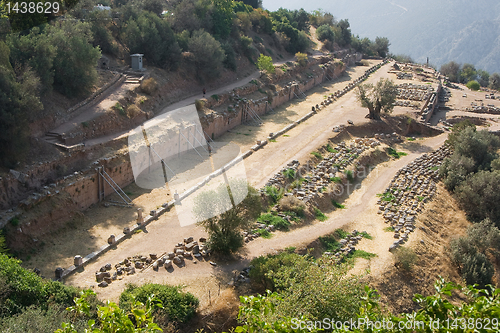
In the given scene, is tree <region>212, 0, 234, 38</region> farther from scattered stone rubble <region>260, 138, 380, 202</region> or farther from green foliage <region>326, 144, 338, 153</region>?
scattered stone rubble <region>260, 138, 380, 202</region>

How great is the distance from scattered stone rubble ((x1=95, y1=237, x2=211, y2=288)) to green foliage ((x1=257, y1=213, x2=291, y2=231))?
404 cm

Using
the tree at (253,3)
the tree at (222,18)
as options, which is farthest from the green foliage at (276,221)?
the tree at (253,3)

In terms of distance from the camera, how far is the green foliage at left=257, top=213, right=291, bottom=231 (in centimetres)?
2177

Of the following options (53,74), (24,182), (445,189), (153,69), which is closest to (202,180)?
(24,182)

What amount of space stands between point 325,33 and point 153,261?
63.8 metres

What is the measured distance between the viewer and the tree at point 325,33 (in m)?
72.4

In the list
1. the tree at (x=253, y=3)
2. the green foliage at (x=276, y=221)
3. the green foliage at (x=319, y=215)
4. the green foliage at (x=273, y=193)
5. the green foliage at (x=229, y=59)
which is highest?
the tree at (x=253, y=3)

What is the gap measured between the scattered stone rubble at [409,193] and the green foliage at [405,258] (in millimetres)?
1179

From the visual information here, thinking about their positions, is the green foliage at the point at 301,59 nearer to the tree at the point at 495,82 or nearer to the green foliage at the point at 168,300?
the tree at the point at 495,82

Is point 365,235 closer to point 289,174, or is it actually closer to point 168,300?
point 289,174

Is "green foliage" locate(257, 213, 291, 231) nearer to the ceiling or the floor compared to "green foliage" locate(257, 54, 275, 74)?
nearer to the floor

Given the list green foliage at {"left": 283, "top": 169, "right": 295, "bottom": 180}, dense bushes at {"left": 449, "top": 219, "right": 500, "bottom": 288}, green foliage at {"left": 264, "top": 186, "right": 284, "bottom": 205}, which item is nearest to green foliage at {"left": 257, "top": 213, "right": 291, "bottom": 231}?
green foliage at {"left": 264, "top": 186, "right": 284, "bottom": 205}

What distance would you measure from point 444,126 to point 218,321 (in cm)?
3798

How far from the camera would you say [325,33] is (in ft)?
237
